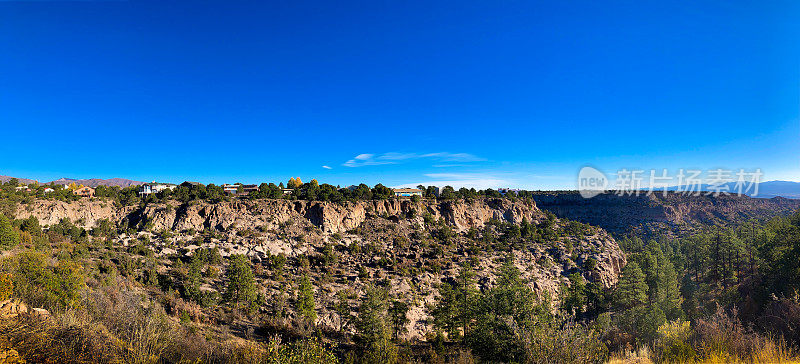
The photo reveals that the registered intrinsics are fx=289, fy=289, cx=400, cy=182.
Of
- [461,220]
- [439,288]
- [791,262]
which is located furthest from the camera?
[461,220]

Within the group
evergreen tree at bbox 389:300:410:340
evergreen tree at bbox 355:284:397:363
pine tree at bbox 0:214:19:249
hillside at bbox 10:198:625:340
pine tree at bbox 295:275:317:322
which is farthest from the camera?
hillside at bbox 10:198:625:340

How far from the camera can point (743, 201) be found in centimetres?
9212

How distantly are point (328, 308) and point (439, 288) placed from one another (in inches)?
518

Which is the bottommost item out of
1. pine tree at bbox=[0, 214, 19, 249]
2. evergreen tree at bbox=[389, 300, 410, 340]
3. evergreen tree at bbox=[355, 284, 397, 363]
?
evergreen tree at bbox=[389, 300, 410, 340]

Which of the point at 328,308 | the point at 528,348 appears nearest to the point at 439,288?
the point at 328,308

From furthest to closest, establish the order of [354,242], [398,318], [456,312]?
[354,242] → [398,318] → [456,312]

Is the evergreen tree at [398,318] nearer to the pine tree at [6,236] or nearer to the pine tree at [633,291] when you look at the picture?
the pine tree at [633,291]

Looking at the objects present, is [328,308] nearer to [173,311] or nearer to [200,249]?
[173,311]

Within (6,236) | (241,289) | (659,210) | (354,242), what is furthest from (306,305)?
(659,210)

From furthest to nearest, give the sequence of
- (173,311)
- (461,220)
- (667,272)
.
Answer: (461,220) < (667,272) < (173,311)

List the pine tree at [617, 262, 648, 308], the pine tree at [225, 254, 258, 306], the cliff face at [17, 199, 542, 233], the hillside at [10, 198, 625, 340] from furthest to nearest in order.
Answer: the cliff face at [17, 199, 542, 233] → the hillside at [10, 198, 625, 340] → the pine tree at [617, 262, 648, 308] → the pine tree at [225, 254, 258, 306]

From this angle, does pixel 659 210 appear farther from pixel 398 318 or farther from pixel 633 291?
pixel 398 318

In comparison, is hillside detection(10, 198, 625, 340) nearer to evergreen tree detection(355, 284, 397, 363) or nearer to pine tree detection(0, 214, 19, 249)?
evergreen tree detection(355, 284, 397, 363)

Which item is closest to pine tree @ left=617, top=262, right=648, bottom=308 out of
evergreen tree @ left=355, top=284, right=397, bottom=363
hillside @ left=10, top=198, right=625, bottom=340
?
hillside @ left=10, top=198, right=625, bottom=340
